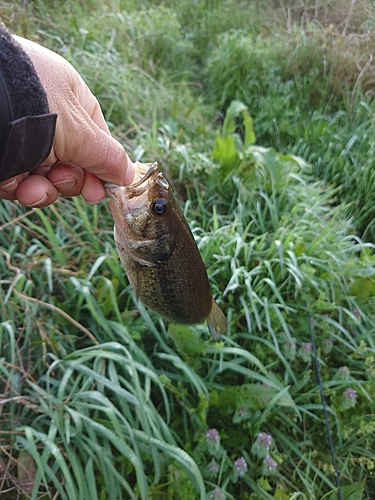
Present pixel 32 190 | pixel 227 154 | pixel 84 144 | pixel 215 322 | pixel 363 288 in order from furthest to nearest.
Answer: pixel 227 154
pixel 363 288
pixel 215 322
pixel 32 190
pixel 84 144

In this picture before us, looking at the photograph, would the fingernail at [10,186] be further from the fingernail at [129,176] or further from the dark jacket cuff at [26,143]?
the fingernail at [129,176]

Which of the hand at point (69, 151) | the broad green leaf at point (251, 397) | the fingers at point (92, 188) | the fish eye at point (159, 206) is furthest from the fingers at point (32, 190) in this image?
the broad green leaf at point (251, 397)

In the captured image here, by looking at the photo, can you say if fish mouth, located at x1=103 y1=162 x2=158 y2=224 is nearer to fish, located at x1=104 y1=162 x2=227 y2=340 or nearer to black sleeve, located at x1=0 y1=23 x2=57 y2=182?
fish, located at x1=104 y1=162 x2=227 y2=340

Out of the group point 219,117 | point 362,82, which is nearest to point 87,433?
point 219,117

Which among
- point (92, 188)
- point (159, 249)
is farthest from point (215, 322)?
point (92, 188)

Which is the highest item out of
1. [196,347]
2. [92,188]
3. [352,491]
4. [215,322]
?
[92,188]

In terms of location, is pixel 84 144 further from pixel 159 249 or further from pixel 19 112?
pixel 159 249

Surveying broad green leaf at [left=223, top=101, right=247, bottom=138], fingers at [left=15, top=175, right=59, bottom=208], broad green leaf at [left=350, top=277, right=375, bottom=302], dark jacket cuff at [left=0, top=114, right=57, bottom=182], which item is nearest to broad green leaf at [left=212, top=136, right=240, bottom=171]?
broad green leaf at [left=223, top=101, right=247, bottom=138]
